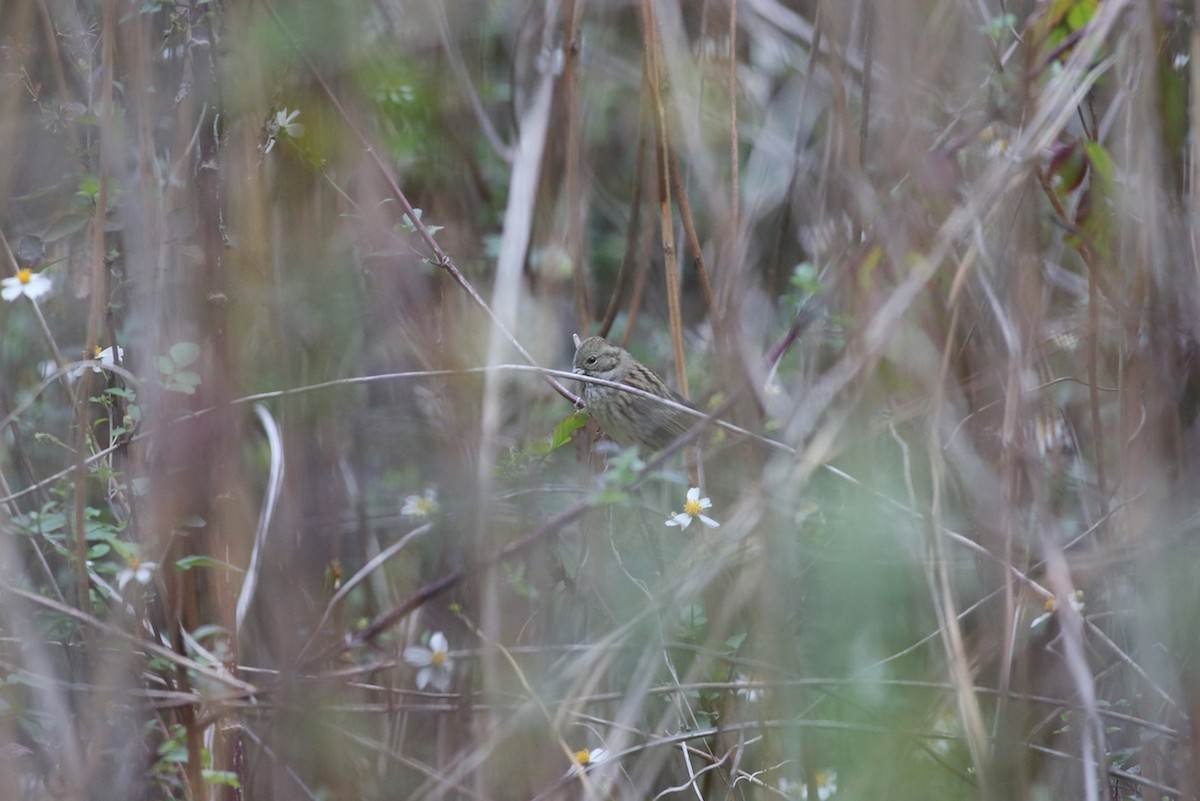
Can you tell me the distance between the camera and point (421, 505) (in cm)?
196

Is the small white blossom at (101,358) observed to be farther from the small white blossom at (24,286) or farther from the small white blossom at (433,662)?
the small white blossom at (433,662)

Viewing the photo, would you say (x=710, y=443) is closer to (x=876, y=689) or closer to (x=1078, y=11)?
(x=876, y=689)

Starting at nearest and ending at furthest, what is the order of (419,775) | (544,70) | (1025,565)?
(1025,565)
(419,775)
(544,70)

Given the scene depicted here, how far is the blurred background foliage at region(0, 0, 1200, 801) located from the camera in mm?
1308

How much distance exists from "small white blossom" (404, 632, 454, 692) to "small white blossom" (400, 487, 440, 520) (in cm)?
23

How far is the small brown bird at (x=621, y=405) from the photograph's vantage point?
8.68 feet

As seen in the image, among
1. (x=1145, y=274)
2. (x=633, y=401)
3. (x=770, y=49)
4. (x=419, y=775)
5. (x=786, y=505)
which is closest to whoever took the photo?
(x=786, y=505)

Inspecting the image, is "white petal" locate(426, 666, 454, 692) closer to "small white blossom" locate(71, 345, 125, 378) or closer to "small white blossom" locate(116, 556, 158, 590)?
"small white blossom" locate(116, 556, 158, 590)

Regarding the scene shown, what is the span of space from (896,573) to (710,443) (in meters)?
0.77

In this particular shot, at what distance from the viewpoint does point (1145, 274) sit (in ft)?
4.41

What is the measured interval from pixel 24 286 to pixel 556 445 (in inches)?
35.8

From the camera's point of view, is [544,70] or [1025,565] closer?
[1025,565]

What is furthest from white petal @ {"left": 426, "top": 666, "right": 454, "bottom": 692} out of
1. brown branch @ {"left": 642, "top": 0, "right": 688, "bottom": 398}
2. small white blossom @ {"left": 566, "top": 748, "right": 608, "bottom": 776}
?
brown branch @ {"left": 642, "top": 0, "right": 688, "bottom": 398}

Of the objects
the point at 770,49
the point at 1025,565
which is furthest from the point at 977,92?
the point at 770,49
